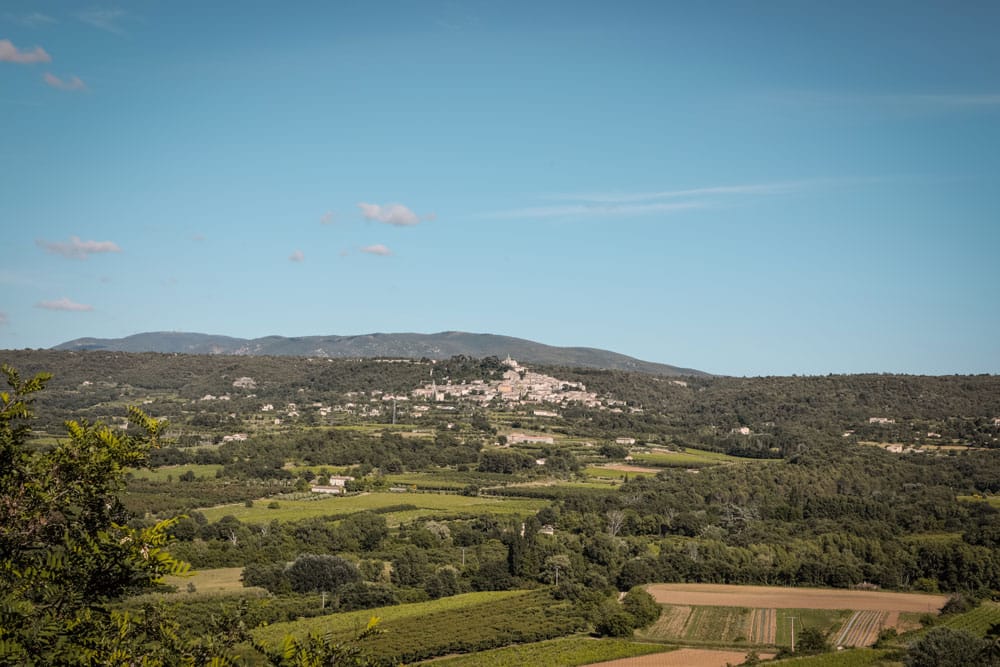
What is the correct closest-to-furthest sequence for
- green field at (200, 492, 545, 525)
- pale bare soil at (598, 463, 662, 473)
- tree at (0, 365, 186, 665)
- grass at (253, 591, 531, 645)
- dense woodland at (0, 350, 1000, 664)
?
1. tree at (0, 365, 186, 665)
2. grass at (253, 591, 531, 645)
3. dense woodland at (0, 350, 1000, 664)
4. green field at (200, 492, 545, 525)
5. pale bare soil at (598, 463, 662, 473)

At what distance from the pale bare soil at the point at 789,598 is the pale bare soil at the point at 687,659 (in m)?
6.60

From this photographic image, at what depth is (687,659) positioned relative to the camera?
99.1 feet

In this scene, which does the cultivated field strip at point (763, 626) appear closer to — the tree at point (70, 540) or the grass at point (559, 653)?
the grass at point (559, 653)

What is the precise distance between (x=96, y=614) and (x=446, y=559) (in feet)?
123

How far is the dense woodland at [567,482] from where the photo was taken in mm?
42125

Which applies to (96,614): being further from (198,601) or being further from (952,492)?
(952,492)

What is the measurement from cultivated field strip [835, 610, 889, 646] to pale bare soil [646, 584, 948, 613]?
1173 millimetres

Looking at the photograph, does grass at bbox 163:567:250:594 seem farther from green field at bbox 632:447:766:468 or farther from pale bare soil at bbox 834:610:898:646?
green field at bbox 632:447:766:468

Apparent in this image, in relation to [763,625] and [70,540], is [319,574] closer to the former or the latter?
[763,625]

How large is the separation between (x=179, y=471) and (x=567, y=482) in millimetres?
28269

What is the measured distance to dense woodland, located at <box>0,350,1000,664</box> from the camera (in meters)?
42.1

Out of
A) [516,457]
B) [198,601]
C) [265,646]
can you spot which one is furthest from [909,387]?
[265,646]

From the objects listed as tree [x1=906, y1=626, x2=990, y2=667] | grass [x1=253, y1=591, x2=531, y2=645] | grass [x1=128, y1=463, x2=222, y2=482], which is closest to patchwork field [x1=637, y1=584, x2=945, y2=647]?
tree [x1=906, y1=626, x2=990, y2=667]

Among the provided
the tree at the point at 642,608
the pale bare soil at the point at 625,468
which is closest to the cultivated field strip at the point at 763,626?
the tree at the point at 642,608
